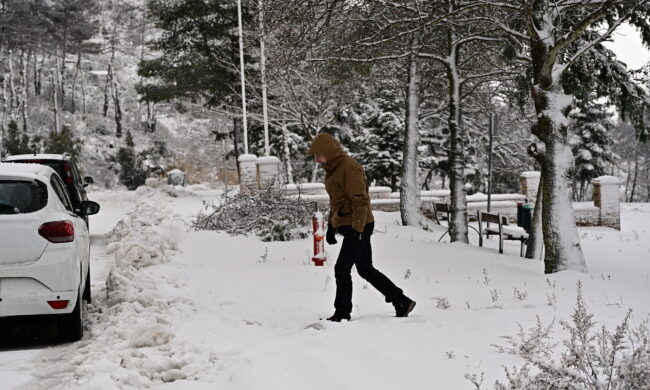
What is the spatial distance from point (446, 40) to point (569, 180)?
7036 mm

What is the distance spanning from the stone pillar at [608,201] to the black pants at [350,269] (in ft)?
58.5

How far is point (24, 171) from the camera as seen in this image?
5.57 m

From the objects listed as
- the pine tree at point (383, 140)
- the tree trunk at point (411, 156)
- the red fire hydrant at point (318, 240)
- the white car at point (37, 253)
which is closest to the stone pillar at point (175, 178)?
the pine tree at point (383, 140)

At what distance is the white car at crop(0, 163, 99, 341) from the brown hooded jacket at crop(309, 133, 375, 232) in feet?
7.71

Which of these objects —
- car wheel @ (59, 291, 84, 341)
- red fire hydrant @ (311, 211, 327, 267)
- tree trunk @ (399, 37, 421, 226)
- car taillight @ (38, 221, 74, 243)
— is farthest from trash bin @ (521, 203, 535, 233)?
car taillight @ (38, 221, 74, 243)

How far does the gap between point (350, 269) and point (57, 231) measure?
2640 mm

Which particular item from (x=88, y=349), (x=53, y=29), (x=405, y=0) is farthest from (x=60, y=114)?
(x=88, y=349)

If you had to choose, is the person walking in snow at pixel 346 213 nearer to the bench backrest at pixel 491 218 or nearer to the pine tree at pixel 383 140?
the bench backrest at pixel 491 218

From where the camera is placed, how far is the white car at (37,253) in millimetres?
5066

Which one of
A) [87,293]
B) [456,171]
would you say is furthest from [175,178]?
[87,293]

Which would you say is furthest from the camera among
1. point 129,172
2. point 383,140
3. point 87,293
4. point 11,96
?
point 11,96

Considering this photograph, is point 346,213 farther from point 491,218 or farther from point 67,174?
point 491,218

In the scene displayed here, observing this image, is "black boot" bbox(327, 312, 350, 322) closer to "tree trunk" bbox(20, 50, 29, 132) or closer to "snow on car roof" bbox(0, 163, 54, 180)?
"snow on car roof" bbox(0, 163, 54, 180)

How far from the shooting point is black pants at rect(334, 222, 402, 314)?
5660mm
